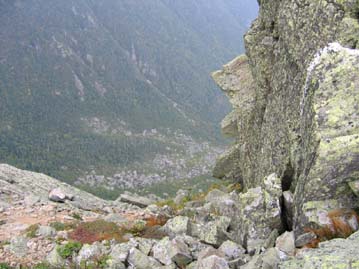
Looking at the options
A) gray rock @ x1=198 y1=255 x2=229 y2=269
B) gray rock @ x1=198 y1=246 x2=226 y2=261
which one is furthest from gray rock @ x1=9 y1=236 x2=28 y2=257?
gray rock @ x1=198 y1=255 x2=229 y2=269

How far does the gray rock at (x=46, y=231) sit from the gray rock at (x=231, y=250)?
9708 millimetres

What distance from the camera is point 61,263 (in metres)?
17.8

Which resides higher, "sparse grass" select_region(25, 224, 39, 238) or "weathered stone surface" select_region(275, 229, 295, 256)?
"sparse grass" select_region(25, 224, 39, 238)

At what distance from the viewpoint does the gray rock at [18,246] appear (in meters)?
18.9

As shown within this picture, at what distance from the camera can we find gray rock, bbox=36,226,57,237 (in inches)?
826

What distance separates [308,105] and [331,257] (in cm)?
705

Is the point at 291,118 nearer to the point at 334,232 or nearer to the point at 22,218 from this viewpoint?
the point at 334,232

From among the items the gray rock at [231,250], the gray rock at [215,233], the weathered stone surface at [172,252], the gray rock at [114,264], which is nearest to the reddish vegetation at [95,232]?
the gray rock at [114,264]

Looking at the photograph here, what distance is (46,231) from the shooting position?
2108 centimetres

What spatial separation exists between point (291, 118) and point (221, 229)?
20.5 ft

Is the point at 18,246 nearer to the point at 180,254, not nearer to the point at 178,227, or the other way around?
the point at 178,227

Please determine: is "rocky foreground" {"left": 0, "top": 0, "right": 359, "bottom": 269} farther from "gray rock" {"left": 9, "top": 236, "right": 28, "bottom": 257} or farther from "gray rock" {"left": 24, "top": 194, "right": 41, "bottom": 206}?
"gray rock" {"left": 24, "top": 194, "right": 41, "bottom": 206}

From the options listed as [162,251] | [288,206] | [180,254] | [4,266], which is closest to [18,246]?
[4,266]

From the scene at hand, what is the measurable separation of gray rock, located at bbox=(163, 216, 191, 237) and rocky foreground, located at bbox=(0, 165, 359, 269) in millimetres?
29
